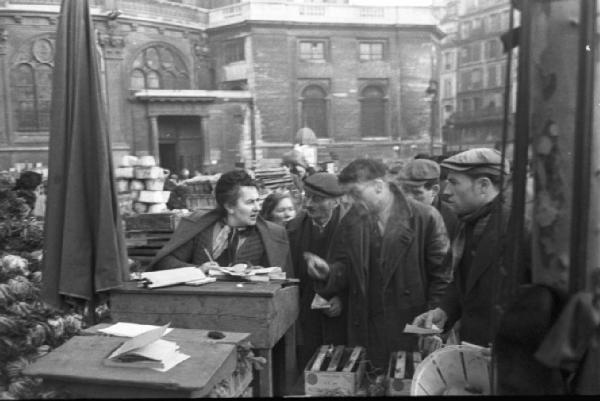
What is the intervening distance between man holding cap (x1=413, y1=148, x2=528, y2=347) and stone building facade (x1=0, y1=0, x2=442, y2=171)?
23.0 m

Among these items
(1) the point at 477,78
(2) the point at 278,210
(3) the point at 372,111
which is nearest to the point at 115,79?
(3) the point at 372,111

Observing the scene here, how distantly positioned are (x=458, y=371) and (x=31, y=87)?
14984mm

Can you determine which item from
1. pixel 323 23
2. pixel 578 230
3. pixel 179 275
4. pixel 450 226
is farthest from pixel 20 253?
pixel 323 23

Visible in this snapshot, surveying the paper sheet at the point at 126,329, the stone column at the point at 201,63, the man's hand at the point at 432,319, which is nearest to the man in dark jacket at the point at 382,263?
the man's hand at the point at 432,319

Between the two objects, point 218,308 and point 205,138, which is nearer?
point 218,308

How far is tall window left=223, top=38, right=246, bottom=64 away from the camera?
27703 mm

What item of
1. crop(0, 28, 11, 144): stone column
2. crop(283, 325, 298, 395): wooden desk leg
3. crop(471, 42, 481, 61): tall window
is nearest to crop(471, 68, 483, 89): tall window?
crop(471, 42, 481, 61): tall window

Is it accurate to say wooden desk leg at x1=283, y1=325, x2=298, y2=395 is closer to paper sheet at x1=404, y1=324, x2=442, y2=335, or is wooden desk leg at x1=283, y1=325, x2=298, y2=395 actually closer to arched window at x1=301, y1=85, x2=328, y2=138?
paper sheet at x1=404, y1=324, x2=442, y2=335

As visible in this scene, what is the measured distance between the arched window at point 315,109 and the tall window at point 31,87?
1506cm

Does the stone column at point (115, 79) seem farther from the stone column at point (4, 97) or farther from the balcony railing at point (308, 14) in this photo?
the balcony railing at point (308, 14)

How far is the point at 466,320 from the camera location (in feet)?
9.60

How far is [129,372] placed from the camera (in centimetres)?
203

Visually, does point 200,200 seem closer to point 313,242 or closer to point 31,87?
point 31,87

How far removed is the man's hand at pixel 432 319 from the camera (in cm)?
314
